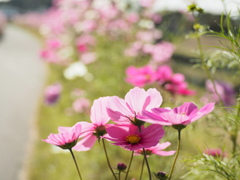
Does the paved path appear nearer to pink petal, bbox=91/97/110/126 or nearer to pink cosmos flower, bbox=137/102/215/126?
pink petal, bbox=91/97/110/126

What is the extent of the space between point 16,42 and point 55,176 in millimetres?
10524

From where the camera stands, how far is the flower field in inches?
28.5

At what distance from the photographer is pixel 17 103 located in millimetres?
5395

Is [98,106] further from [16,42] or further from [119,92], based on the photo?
[16,42]

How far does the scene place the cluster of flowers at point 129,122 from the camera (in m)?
0.67

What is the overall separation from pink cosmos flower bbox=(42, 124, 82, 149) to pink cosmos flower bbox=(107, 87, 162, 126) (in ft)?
0.25

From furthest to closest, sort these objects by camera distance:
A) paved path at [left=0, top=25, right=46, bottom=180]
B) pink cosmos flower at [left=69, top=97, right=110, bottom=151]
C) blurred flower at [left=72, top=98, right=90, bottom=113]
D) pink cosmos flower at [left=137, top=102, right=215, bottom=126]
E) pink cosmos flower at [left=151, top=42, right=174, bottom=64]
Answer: paved path at [left=0, top=25, right=46, bottom=180] → blurred flower at [left=72, top=98, right=90, bottom=113] → pink cosmos flower at [left=151, top=42, right=174, bottom=64] → pink cosmos flower at [left=69, top=97, right=110, bottom=151] → pink cosmos flower at [left=137, top=102, right=215, bottom=126]

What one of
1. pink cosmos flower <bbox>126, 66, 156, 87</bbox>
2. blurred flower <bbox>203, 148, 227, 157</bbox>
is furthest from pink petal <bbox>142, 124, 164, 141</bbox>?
pink cosmos flower <bbox>126, 66, 156, 87</bbox>

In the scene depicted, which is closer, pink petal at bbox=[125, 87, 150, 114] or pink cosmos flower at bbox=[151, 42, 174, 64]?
pink petal at bbox=[125, 87, 150, 114]

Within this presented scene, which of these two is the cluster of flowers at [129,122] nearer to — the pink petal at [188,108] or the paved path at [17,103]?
the pink petal at [188,108]

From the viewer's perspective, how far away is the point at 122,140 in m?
0.73

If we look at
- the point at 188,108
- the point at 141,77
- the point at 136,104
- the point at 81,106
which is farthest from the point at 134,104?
the point at 81,106

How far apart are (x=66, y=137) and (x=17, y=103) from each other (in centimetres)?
487

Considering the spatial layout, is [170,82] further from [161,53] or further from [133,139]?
[161,53]
